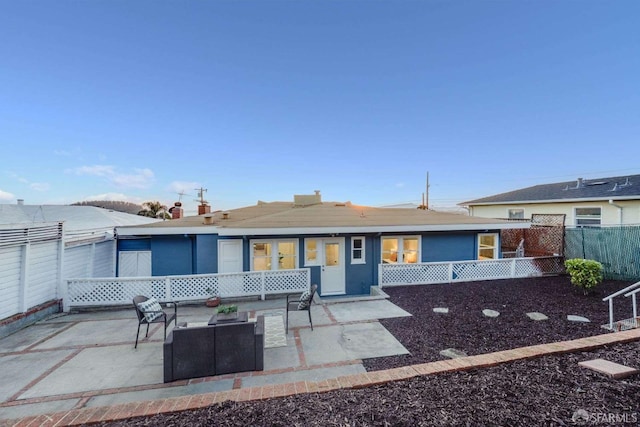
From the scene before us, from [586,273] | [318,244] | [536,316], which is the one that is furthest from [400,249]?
[586,273]

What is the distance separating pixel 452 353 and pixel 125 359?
583cm

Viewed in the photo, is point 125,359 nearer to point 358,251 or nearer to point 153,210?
point 358,251

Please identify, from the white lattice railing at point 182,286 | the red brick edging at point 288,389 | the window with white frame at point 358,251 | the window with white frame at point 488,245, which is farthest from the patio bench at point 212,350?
the window with white frame at point 488,245

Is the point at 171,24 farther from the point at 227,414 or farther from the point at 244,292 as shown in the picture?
the point at 227,414

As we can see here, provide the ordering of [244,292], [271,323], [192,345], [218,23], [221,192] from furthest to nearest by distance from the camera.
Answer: [221,192] → [218,23] → [244,292] → [271,323] → [192,345]

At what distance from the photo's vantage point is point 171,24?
10.2 meters

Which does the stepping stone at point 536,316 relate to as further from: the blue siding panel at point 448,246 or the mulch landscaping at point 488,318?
the blue siding panel at point 448,246

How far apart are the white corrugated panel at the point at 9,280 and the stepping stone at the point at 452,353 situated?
9.47 meters

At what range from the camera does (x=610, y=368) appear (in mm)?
2811

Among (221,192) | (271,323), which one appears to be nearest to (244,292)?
(271,323)

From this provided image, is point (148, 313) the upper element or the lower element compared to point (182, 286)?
upper

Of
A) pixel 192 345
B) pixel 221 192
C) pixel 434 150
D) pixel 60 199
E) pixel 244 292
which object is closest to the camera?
pixel 192 345

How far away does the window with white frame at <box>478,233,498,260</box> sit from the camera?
11.0m

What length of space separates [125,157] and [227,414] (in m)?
18.0
